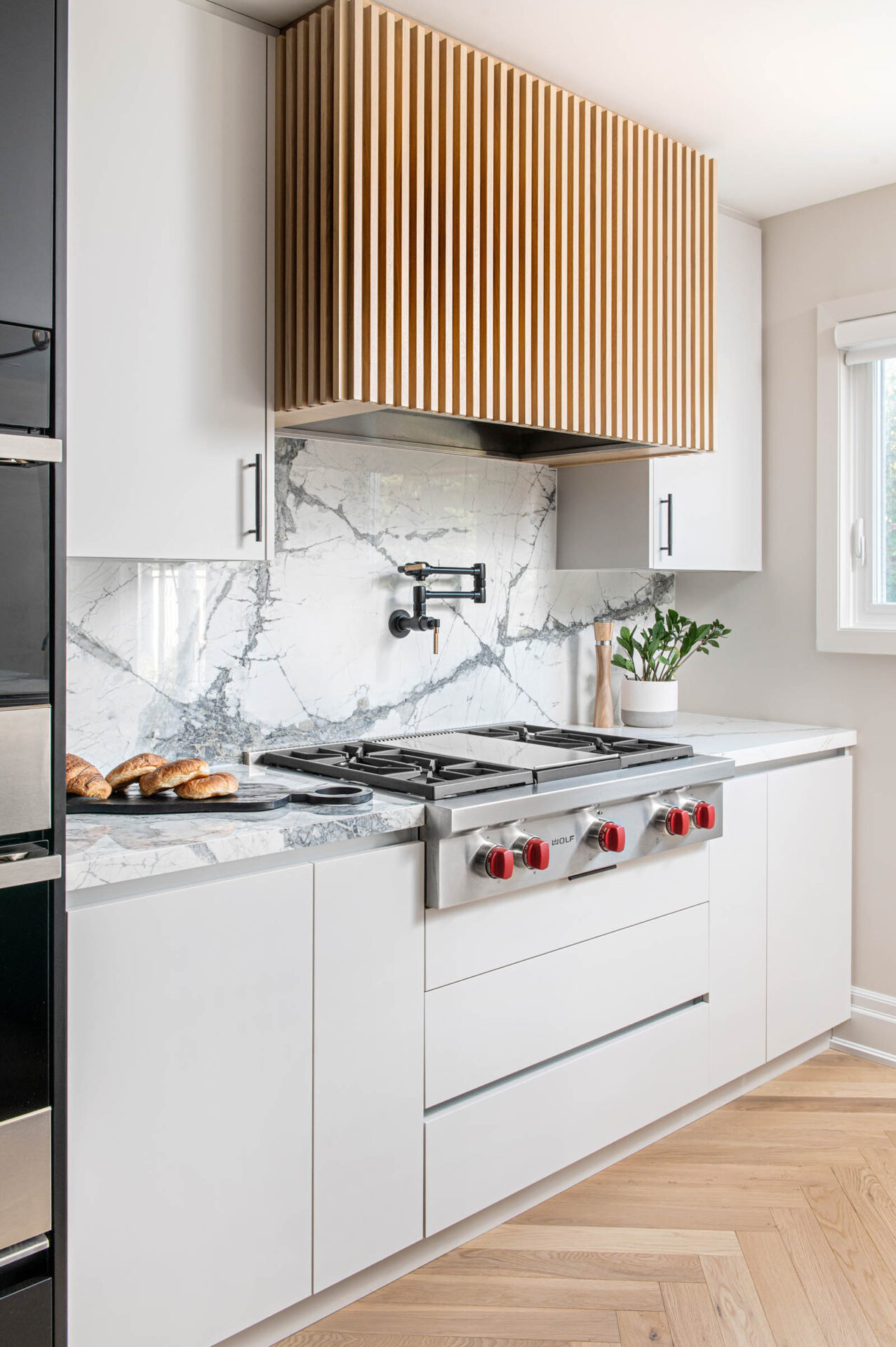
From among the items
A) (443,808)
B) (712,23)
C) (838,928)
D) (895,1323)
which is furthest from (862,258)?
(895,1323)

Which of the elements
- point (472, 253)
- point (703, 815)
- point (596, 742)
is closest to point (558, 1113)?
point (703, 815)

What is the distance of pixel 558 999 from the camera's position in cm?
228

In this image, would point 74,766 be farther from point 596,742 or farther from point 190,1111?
point 596,742

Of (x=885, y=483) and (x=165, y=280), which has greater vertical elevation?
(x=165, y=280)

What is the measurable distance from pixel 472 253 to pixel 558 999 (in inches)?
63.1

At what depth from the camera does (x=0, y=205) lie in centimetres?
139

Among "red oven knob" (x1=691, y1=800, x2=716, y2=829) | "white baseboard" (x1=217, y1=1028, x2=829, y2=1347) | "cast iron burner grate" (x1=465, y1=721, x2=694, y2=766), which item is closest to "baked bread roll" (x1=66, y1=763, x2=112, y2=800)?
"white baseboard" (x1=217, y1=1028, x2=829, y2=1347)

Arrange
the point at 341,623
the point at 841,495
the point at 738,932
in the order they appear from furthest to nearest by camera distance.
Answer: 1. the point at 841,495
2. the point at 738,932
3. the point at 341,623

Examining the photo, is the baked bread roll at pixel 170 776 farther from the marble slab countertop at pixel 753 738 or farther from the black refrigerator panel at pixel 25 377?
the marble slab countertop at pixel 753 738

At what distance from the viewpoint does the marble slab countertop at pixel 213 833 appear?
159 cm

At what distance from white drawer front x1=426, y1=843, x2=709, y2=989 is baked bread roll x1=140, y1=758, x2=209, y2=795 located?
0.52 metres

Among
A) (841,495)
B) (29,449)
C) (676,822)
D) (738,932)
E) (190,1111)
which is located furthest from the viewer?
(841,495)

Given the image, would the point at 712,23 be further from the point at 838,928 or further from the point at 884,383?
the point at 838,928

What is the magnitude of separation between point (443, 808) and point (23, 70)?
1.32 m
